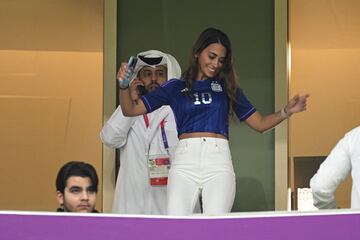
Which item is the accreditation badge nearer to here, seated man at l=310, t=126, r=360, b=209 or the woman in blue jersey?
the woman in blue jersey

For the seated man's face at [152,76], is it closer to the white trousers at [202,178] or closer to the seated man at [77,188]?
the white trousers at [202,178]

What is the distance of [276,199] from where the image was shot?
6.77m

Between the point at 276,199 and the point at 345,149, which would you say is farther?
the point at 276,199

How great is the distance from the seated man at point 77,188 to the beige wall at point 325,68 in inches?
101

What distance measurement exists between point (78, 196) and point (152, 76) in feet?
5.78

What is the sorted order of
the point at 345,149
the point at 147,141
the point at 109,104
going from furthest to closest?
the point at 109,104
the point at 147,141
the point at 345,149

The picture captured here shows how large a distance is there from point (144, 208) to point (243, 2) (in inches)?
66.4

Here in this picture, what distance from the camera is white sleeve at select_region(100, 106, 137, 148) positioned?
19.9ft

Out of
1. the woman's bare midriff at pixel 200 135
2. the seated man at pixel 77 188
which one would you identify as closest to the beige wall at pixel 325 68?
the woman's bare midriff at pixel 200 135

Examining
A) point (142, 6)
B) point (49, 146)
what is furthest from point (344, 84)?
point (49, 146)

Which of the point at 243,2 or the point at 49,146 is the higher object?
the point at 243,2

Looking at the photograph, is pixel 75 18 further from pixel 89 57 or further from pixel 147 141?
pixel 147 141

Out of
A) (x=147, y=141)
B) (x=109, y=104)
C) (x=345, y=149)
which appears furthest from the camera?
(x=109, y=104)

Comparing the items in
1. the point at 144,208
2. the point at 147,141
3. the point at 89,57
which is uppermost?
the point at 89,57
